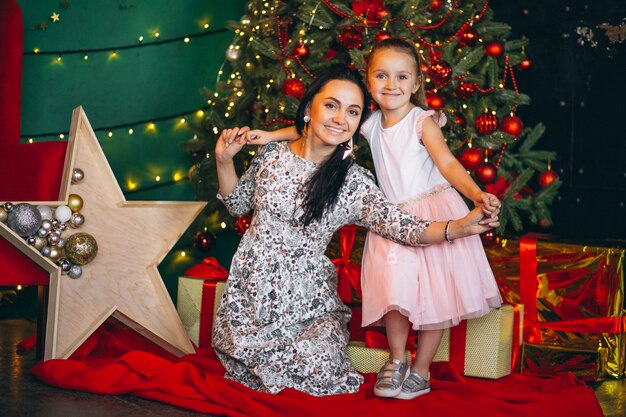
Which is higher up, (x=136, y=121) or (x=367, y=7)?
(x=367, y=7)

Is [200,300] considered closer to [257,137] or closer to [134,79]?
[257,137]

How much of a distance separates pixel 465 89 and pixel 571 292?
1.07 meters

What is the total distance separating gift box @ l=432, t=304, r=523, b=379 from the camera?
321 centimetres

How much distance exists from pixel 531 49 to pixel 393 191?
7.32ft

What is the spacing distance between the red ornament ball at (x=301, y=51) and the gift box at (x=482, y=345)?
59.0 inches

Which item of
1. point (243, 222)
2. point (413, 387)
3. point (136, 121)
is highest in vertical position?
point (136, 121)

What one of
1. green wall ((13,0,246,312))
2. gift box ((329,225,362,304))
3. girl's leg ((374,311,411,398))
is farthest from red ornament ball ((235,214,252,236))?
girl's leg ((374,311,411,398))

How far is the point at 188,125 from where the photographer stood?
4590 millimetres

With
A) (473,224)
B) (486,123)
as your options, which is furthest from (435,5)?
(473,224)

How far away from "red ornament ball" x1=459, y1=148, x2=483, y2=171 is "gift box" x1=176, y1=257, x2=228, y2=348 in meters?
1.20

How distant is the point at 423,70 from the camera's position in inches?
150

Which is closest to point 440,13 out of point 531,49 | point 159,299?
point 531,49

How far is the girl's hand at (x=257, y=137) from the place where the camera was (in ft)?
10.3

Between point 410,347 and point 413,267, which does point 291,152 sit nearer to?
point 413,267
